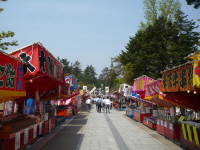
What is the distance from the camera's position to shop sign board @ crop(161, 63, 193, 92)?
8.92 meters

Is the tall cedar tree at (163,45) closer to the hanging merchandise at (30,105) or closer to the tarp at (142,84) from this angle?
the tarp at (142,84)

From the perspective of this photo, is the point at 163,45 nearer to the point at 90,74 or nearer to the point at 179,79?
the point at 179,79

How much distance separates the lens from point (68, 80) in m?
29.1

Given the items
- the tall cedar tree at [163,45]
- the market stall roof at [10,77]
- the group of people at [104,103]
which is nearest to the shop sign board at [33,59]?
the market stall roof at [10,77]

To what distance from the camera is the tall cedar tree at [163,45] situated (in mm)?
39719

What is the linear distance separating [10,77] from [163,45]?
36.7m

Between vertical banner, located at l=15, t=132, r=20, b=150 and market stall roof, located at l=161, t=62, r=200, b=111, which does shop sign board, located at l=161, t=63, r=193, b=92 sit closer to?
market stall roof, located at l=161, t=62, r=200, b=111

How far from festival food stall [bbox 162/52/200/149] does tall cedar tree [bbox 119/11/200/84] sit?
87.8 ft

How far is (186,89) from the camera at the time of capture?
9141mm

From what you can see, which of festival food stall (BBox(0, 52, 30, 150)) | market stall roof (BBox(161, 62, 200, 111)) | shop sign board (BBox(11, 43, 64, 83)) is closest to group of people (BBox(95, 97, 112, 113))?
market stall roof (BBox(161, 62, 200, 111))

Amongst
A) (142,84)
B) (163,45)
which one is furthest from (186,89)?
(163,45)

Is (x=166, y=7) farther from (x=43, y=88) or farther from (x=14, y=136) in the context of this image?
(x=14, y=136)

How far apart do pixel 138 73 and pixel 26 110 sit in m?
29.6

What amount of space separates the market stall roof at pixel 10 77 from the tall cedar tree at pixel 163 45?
3301 cm
